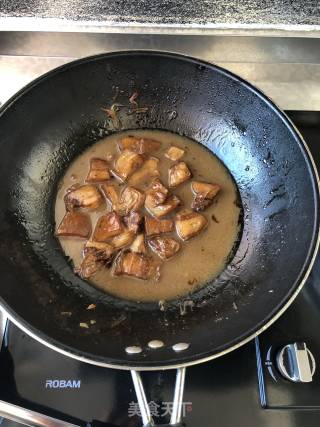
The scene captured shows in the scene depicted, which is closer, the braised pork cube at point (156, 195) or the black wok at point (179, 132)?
the black wok at point (179, 132)

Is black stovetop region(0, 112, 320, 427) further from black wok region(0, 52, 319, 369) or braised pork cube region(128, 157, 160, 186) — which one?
braised pork cube region(128, 157, 160, 186)

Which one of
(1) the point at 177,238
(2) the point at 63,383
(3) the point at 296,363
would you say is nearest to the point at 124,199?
(1) the point at 177,238

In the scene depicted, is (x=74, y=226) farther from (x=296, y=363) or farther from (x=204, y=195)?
(x=296, y=363)

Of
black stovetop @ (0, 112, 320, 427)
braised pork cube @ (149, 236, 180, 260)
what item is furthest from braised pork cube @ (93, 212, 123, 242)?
black stovetop @ (0, 112, 320, 427)

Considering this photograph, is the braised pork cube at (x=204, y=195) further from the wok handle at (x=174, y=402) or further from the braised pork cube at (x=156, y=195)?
the wok handle at (x=174, y=402)

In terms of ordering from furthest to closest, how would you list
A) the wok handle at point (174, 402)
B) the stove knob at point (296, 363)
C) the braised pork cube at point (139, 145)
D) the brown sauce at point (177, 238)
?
the braised pork cube at point (139, 145)
the brown sauce at point (177, 238)
the stove knob at point (296, 363)
the wok handle at point (174, 402)

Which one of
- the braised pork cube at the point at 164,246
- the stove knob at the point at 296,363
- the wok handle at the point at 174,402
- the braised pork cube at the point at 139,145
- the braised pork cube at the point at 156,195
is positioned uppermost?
the braised pork cube at the point at 139,145

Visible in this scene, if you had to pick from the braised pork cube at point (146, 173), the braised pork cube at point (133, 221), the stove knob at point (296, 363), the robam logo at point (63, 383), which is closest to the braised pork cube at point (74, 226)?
the braised pork cube at point (133, 221)
